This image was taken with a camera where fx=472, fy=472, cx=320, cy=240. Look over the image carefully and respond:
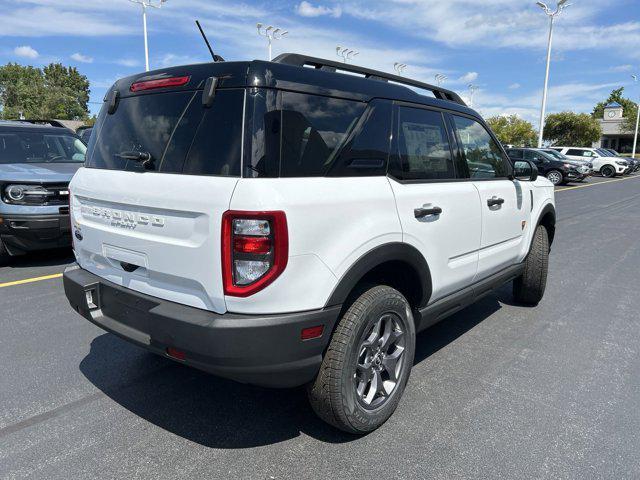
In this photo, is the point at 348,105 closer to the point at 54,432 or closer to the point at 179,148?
the point at 179,148

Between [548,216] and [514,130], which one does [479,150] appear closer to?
[548,216]

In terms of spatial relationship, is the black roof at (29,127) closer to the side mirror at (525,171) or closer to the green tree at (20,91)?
the side mirror at (525,171)

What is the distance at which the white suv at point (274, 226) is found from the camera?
2111 mm

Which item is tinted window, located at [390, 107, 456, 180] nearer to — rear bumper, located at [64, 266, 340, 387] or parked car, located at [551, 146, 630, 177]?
rear bumper, located at [64, 266, 340, 387]

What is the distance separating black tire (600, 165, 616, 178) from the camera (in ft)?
101

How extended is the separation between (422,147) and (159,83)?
1.65 m

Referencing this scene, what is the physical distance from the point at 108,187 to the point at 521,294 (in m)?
4.03

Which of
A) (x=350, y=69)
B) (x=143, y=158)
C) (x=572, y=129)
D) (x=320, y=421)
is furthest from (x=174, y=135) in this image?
(x=572, y=129)

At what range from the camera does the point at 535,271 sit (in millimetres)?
4648

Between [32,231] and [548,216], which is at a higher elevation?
[548,216]

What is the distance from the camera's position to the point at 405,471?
236 cm

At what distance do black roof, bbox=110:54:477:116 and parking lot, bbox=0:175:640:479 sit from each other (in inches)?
74.0

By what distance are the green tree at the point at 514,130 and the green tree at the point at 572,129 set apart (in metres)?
2.37

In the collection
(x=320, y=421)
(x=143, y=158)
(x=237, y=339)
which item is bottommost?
(x=320, y=421)
